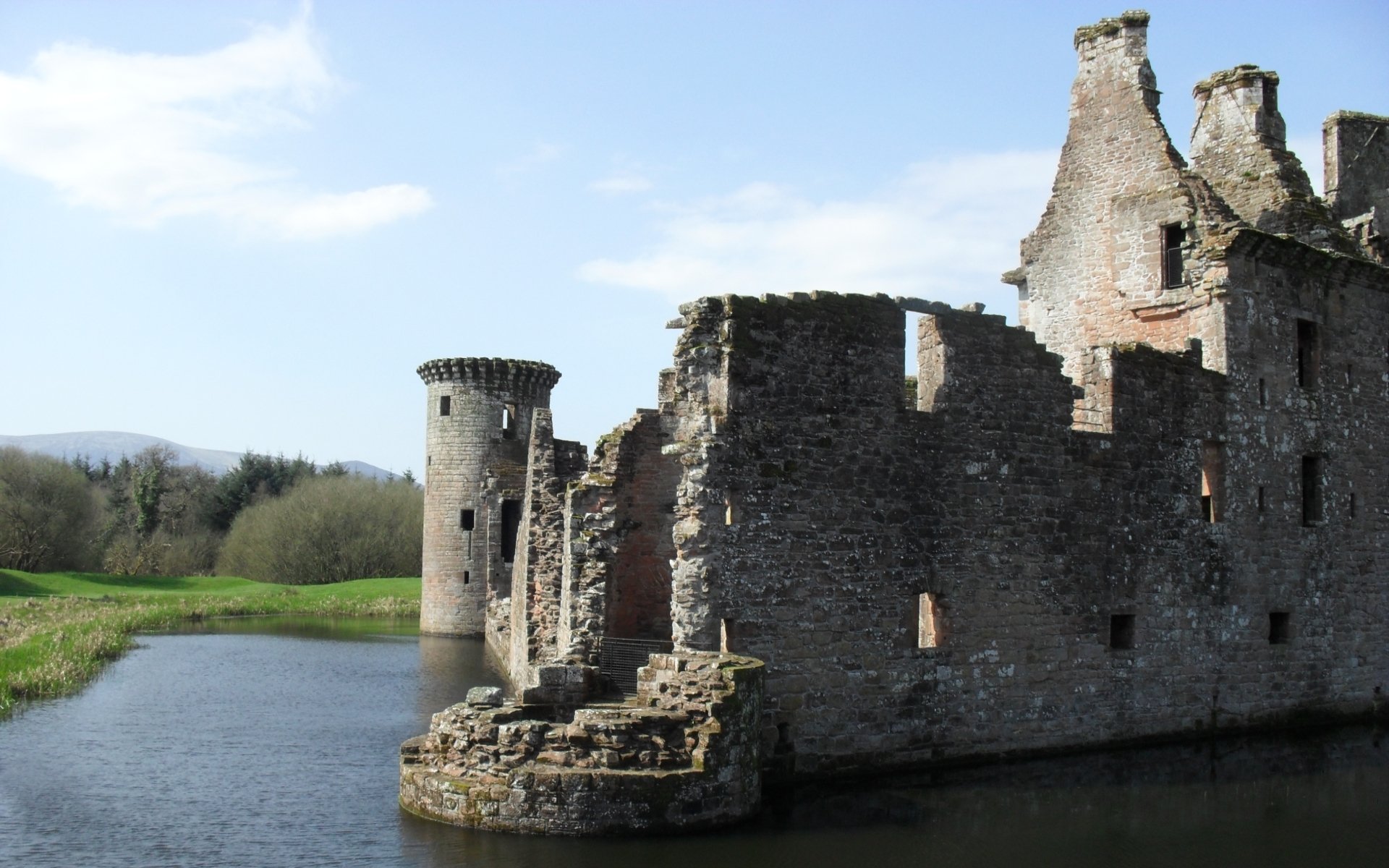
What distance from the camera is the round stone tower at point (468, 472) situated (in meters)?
30.9

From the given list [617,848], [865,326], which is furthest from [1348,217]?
[617,848]

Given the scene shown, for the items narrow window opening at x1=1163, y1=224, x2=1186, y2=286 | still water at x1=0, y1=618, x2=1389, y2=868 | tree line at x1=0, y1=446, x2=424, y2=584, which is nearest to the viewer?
still water at x1=0, y1=618, x2=1389, y2=868

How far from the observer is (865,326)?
39.7 feet

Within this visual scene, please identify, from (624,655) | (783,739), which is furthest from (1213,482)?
(624,655)

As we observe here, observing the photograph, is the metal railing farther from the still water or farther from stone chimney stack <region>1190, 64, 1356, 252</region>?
stone chimney stack <region>1190, 64, 1356, 252</region>

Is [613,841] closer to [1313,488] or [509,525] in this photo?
[1313,488]

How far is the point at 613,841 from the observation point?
9172 millimetres

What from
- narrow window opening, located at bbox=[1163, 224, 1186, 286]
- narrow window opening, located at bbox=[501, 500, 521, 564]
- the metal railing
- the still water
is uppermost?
narrow window opening, located at bbox=[1163, 224, 1186, 286]

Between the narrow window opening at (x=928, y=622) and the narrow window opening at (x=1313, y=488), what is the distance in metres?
6.71

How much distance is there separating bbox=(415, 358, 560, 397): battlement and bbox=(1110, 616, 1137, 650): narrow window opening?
66.5 feet

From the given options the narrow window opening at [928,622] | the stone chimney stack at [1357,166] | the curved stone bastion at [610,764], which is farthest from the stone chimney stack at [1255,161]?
the curved stone bastion at [610,764]

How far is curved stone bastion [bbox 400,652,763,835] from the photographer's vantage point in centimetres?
932

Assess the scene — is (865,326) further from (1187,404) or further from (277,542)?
(277,542)

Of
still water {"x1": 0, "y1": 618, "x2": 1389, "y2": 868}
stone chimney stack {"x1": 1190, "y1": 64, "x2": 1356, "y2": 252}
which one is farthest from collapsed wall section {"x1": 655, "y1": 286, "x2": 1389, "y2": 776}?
stone chimney stack {"x1": 1190, "y1": 64, "x2": 1356, "y2": 252}
